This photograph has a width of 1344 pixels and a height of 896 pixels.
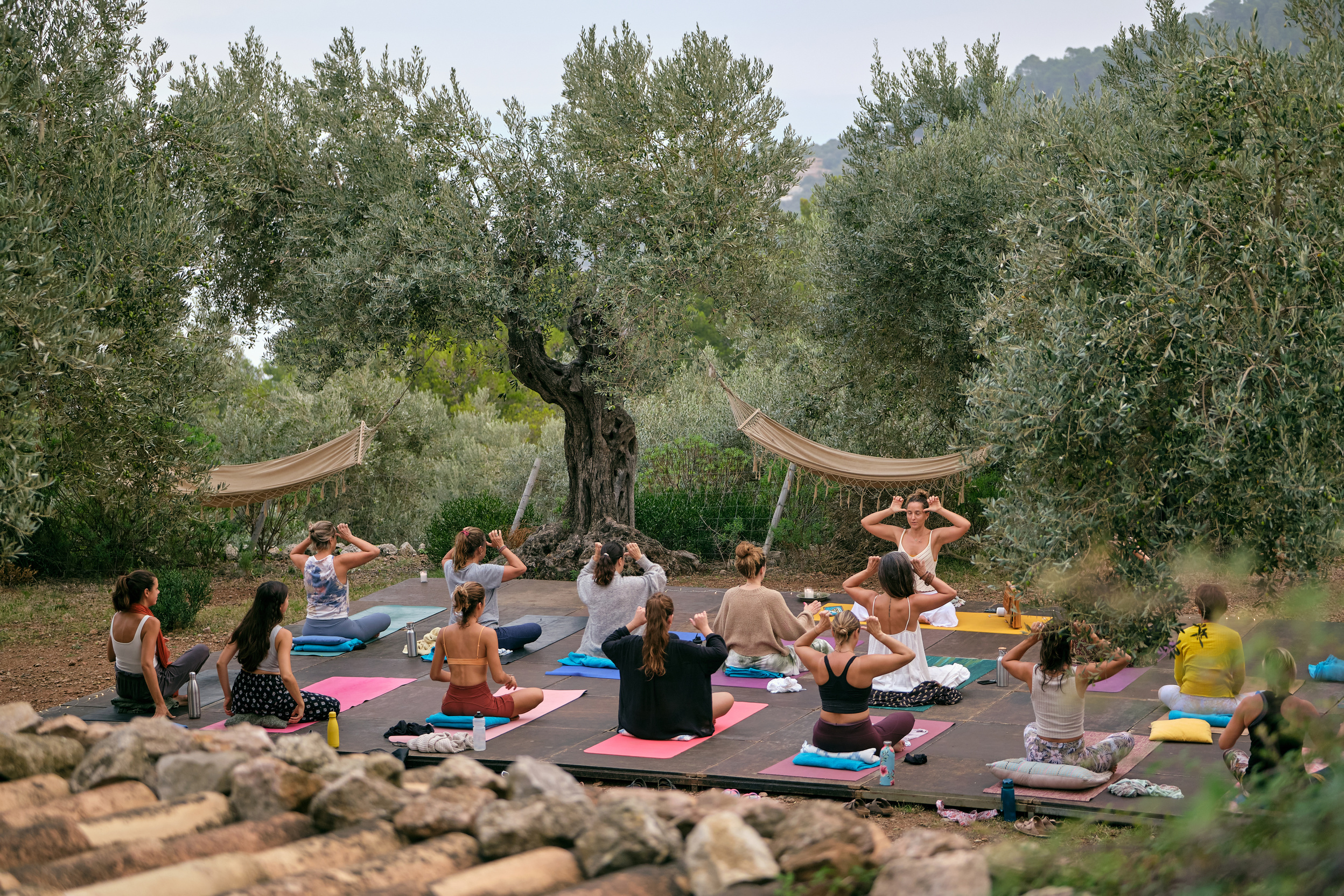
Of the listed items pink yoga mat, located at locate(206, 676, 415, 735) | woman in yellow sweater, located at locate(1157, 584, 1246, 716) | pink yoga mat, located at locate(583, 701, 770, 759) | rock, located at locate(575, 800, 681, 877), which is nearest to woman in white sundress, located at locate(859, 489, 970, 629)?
woman in yellow sweater, located at locate(1157, 584, 1246, 716)

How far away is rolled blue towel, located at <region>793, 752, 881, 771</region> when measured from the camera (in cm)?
551

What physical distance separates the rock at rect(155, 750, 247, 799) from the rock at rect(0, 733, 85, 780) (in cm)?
44

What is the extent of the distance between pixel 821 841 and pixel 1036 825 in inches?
Answer: 115

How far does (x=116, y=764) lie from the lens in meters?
2.93

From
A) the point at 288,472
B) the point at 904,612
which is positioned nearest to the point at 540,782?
the point at 904,612

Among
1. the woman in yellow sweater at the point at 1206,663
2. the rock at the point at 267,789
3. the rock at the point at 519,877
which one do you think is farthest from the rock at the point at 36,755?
the woman in yellow sweater at the point at 1206,663

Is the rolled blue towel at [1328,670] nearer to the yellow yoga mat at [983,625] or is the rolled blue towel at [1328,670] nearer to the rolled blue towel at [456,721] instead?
the yellow yoga mat at [983,625]

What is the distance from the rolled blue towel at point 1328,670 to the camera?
6531mm

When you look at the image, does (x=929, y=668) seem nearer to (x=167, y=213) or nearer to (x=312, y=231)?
(x=167, y=213)

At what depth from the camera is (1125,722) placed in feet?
20.2

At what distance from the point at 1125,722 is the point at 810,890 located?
4566 mm

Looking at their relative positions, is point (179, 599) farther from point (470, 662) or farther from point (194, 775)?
point (194, 775)

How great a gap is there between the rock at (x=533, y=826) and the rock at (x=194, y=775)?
76 cm

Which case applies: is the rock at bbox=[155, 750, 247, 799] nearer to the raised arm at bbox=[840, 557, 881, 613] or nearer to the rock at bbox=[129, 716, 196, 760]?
the rock at bbox=[129, 716, 196, 760]
